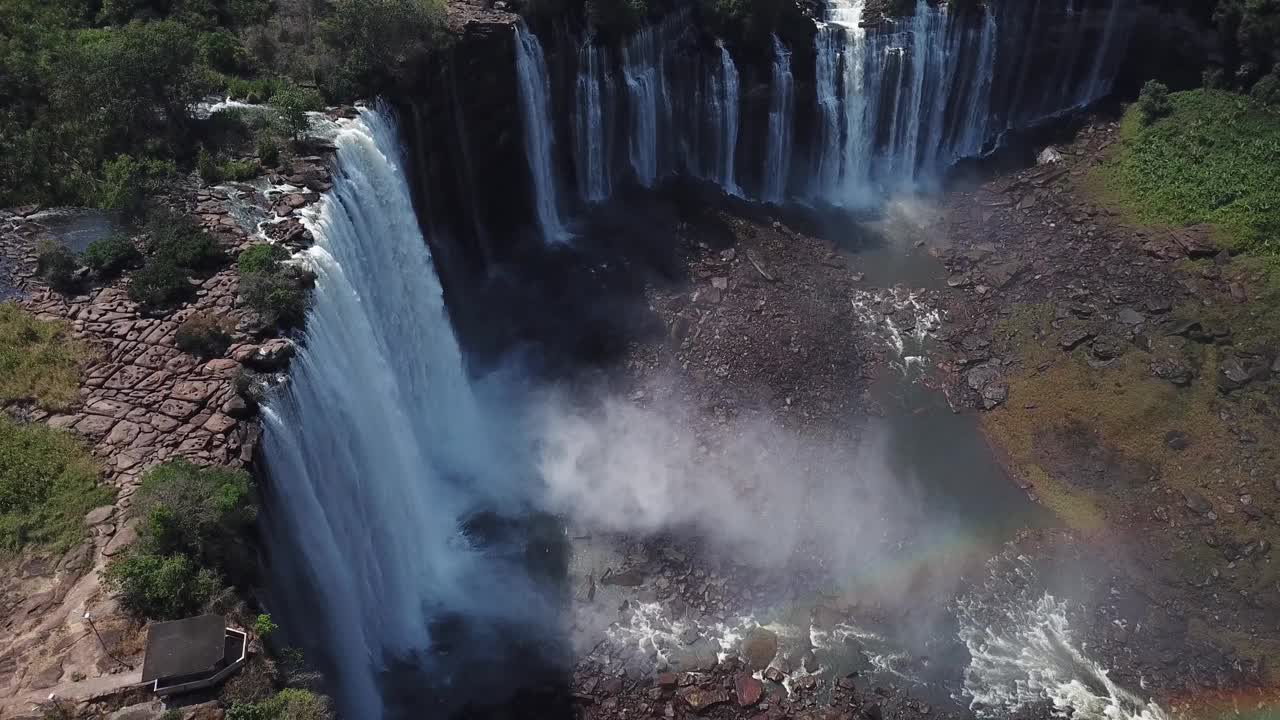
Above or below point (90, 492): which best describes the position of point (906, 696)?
below

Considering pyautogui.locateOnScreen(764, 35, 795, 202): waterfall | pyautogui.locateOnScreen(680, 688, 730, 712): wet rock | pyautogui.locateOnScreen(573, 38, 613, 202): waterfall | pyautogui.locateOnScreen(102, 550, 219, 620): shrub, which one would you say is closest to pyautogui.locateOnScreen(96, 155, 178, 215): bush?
pyautogui.locateOnScreen(102, 550, 219, 620): shrub

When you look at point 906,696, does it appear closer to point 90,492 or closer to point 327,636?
point 327,636

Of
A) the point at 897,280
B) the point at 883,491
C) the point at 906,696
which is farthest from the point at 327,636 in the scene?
the point at 897,280

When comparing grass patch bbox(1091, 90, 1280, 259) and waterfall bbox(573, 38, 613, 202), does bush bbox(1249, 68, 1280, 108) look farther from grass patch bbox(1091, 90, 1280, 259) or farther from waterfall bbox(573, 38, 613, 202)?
waterfall bbox(573, 38, 613, 202)

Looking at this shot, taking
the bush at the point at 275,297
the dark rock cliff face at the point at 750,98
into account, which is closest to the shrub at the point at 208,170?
the bush at the point at 275,297

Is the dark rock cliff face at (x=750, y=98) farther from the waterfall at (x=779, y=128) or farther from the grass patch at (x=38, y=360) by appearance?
the grass patch at (x=38, y=360)

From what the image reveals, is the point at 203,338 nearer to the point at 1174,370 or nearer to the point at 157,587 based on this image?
the point at 157,587

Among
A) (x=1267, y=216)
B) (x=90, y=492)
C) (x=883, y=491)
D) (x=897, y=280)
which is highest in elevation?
(x=90, y=492)
